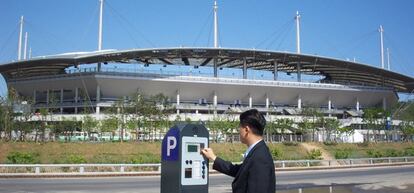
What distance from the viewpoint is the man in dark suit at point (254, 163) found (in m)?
4.70

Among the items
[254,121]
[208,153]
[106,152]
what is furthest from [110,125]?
[254,121]

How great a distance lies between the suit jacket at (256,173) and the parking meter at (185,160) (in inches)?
35.2

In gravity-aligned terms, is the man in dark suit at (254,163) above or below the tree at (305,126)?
below

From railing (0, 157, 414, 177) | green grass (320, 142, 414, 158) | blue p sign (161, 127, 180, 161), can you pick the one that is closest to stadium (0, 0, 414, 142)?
green grass (320, 142, 414, 158)

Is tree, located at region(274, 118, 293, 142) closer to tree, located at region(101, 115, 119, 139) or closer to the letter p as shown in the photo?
tree, located at region(101, 115, 119, 139)

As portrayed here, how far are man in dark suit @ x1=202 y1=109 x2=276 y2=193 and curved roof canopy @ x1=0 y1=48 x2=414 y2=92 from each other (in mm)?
79676

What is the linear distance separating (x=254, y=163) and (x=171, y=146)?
1379 millimetres

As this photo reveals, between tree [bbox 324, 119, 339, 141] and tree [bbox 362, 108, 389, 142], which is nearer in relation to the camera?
tree [bbox 324, 119, 339, 141]

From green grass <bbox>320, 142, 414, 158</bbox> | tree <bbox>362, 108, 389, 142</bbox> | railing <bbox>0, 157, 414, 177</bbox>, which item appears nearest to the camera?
railing <bbox>0, 157, 414, 177</bbox>

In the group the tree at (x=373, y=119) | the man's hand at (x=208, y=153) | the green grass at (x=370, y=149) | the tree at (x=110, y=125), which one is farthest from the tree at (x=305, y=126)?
the man's hand at (x=208, y=153)

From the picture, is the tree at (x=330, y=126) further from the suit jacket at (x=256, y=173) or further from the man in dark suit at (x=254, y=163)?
the suit jacket at (x=256, y=173)

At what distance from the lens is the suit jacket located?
4.68 metres

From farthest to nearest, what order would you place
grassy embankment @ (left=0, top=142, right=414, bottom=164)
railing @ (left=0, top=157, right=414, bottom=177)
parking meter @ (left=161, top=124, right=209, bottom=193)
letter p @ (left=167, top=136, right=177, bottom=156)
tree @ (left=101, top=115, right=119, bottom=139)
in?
tree @ (left=101, top=115, right=119, bottom=139) < grassy embankment @ (left=0, top=142, right=414, bottom=164) < railing @ (left=0, top=157, right=414, bottom=177) < letter p @ (left=167, top=136, right=177, bottom=156) < parking meter @ (left=161, top=124, right=209, bottom=193)

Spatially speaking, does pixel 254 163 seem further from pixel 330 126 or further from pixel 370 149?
pixel 330 126
